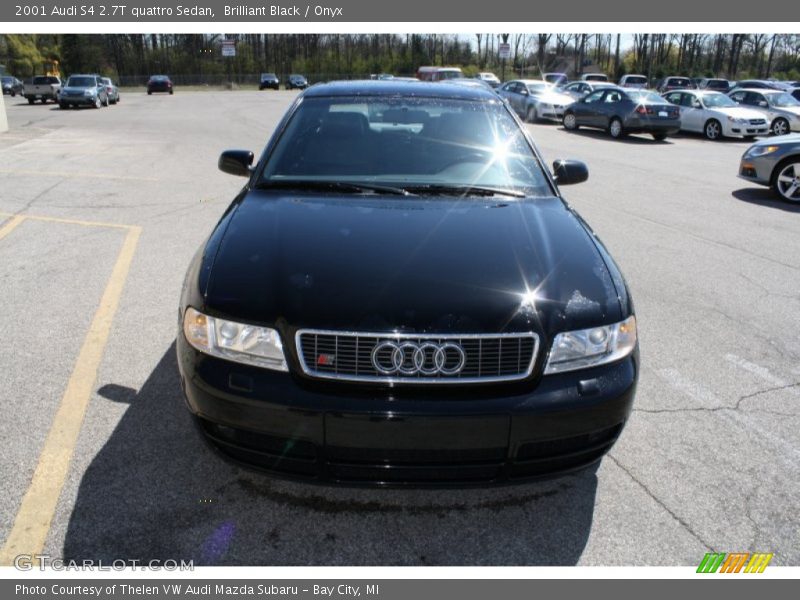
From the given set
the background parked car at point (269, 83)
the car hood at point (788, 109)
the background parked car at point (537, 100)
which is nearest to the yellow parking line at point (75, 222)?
the background parked car at point (537, 100)

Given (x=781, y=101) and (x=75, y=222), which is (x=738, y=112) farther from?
(x=75, y=222)

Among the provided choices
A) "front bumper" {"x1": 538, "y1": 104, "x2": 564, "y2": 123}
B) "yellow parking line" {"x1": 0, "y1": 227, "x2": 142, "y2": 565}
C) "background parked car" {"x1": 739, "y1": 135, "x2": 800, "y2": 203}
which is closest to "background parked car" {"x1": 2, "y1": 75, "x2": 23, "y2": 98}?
"front bumper" {"x1": 538, "y1": 104, "x2": 564, "y2": 123}

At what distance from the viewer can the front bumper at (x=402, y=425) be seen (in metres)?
2.33

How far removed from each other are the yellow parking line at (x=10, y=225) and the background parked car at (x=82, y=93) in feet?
88.4

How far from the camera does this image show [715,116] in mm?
19875

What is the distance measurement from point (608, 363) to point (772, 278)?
4.52 metres

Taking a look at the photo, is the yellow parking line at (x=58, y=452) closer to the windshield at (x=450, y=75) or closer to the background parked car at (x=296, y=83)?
the windshield at (x=450, y=75)

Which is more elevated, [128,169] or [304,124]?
[304,124]

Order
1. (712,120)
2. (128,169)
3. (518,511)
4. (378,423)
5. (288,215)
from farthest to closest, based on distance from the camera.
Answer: (712,120)
(128,169)
(288,215)
(518,511)
(378,423)

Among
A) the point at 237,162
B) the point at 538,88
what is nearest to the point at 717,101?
the point at 538,88

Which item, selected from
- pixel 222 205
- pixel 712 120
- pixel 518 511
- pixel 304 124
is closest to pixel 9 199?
pixel 222 205

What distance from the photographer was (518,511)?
2.79 m

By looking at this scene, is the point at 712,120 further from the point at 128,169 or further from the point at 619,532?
the point at 619,532

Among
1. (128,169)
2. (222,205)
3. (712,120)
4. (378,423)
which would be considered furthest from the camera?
(712,120)
